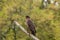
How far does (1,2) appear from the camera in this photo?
12070 mm

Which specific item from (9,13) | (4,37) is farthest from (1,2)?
(4,37)

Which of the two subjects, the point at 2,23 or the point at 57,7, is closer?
the point at 2,23

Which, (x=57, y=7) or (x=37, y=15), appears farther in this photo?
(x=57, y=7)

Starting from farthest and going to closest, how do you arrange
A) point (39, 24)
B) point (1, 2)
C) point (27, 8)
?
point (1, 2) → point (27, 8) → point (39, 24)

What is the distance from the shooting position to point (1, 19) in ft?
34.3

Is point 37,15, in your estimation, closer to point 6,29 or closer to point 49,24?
point 49,24

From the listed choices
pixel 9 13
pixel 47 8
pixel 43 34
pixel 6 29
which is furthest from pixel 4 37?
pixel 47 8

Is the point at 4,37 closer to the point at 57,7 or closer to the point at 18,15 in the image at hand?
the point at 18,15

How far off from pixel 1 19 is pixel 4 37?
0.85 m

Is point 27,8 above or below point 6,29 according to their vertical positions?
above

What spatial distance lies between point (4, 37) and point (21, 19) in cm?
130

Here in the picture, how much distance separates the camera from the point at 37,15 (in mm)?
10523

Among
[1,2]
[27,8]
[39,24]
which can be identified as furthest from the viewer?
[1,2]

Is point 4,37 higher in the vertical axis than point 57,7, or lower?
lower
